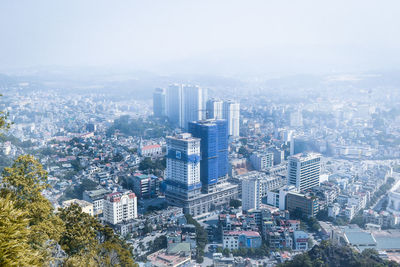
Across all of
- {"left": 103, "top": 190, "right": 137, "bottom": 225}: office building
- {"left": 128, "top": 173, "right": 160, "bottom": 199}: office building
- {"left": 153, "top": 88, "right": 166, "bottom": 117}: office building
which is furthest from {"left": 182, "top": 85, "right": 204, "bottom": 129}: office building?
{"left": 103, "top": 190, "right": 137, "bottom": 225}: office building

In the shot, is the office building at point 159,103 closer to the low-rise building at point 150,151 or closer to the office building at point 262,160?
the low-rise building at point 150,151

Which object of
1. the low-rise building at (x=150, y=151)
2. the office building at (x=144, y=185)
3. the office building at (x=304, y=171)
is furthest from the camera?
the low-rise building at (x=150, y=151)

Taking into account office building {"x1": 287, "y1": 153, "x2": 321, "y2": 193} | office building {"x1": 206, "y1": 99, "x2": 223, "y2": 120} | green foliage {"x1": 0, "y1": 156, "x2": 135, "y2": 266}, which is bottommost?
office building {"x1": 287, "y1": 153, "x2": 321, "y2": 193}

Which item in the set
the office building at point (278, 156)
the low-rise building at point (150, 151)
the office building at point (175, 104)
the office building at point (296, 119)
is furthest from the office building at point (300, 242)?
the office building at point (175, 104)

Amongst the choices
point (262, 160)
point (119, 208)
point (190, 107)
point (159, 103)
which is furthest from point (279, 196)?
point (159, 103)

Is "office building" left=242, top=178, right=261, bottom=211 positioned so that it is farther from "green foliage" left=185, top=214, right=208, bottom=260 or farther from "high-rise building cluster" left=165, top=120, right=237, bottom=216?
"green foliage" left=185, top=214, right=208, bottom=260

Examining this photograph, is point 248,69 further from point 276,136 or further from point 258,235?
point 258,235

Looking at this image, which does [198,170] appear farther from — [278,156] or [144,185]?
[278,156]
